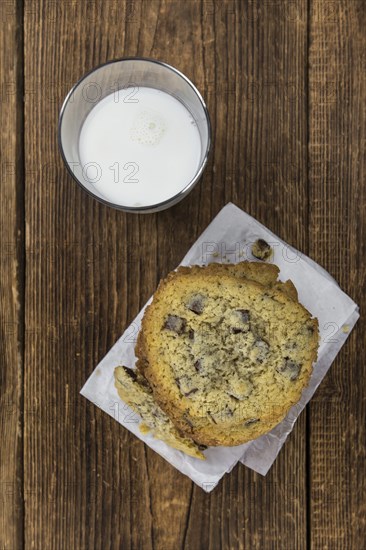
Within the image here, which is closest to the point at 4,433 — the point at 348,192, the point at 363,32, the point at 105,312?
the point at 105,312

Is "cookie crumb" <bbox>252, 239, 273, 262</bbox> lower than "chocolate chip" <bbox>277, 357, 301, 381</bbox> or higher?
higher

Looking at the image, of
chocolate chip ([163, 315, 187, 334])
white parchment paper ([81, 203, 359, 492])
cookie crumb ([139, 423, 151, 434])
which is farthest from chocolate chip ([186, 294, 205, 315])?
cookie crumb ([139, 423, 151, 434])

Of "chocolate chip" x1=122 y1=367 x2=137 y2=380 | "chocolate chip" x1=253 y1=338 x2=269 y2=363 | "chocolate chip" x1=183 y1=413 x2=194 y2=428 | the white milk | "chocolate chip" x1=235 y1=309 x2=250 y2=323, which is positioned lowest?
"chocolate chip" x1=183 y1=413 x2=194 y2=428

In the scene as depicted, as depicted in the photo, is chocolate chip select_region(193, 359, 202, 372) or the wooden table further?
the wooden table

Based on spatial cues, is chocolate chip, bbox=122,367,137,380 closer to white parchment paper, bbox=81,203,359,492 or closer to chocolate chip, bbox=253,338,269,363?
white parchment paper, bbox=81,203,359,492

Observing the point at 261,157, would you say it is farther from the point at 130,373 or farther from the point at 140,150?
the point at 130,373

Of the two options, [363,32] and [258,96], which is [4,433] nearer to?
[258,96]

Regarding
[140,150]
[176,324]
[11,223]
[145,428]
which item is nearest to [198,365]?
[176,324]

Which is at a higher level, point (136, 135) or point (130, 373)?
point (136, 135)
